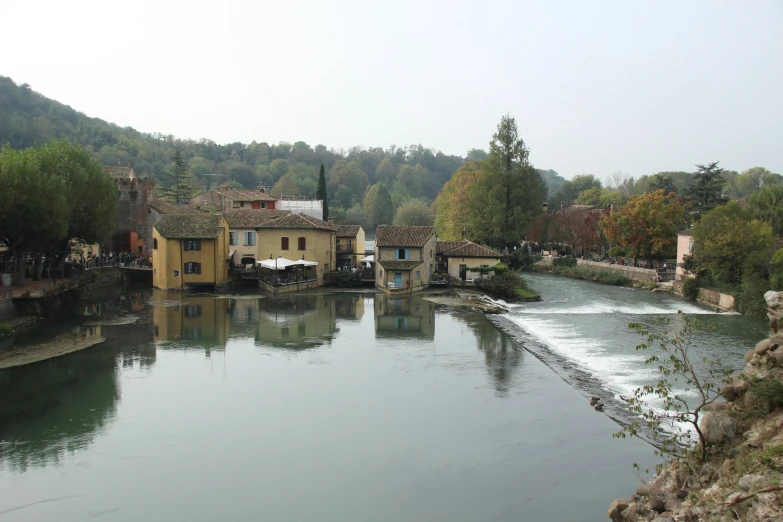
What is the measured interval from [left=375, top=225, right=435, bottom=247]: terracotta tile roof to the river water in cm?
1211

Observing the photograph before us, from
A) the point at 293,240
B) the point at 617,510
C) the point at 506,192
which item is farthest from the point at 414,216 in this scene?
the point at 617,510

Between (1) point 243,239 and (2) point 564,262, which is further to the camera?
(2) point 564,262

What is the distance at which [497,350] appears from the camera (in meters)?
26.1

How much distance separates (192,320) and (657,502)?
25225 millimetres

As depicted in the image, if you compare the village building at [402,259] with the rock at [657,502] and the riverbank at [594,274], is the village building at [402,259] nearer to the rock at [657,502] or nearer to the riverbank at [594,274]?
the riverbank at [594,274]

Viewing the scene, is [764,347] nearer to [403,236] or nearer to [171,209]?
[403,236]

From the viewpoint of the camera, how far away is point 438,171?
177 metres

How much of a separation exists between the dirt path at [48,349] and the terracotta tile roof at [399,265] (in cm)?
1882

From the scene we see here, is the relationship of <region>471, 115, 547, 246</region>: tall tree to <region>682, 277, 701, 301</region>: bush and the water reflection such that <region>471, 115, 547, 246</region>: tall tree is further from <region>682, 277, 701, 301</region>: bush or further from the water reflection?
the water reflection

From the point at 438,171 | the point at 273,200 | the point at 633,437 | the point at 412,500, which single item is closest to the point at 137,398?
the point at 412,500

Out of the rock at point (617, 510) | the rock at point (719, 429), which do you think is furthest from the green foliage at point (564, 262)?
the rock at point (617, 510)

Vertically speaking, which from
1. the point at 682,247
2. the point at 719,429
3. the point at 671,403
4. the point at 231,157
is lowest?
the point at 719,429

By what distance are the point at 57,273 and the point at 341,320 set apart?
1920cm

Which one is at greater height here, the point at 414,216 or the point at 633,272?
the point at 414,216
